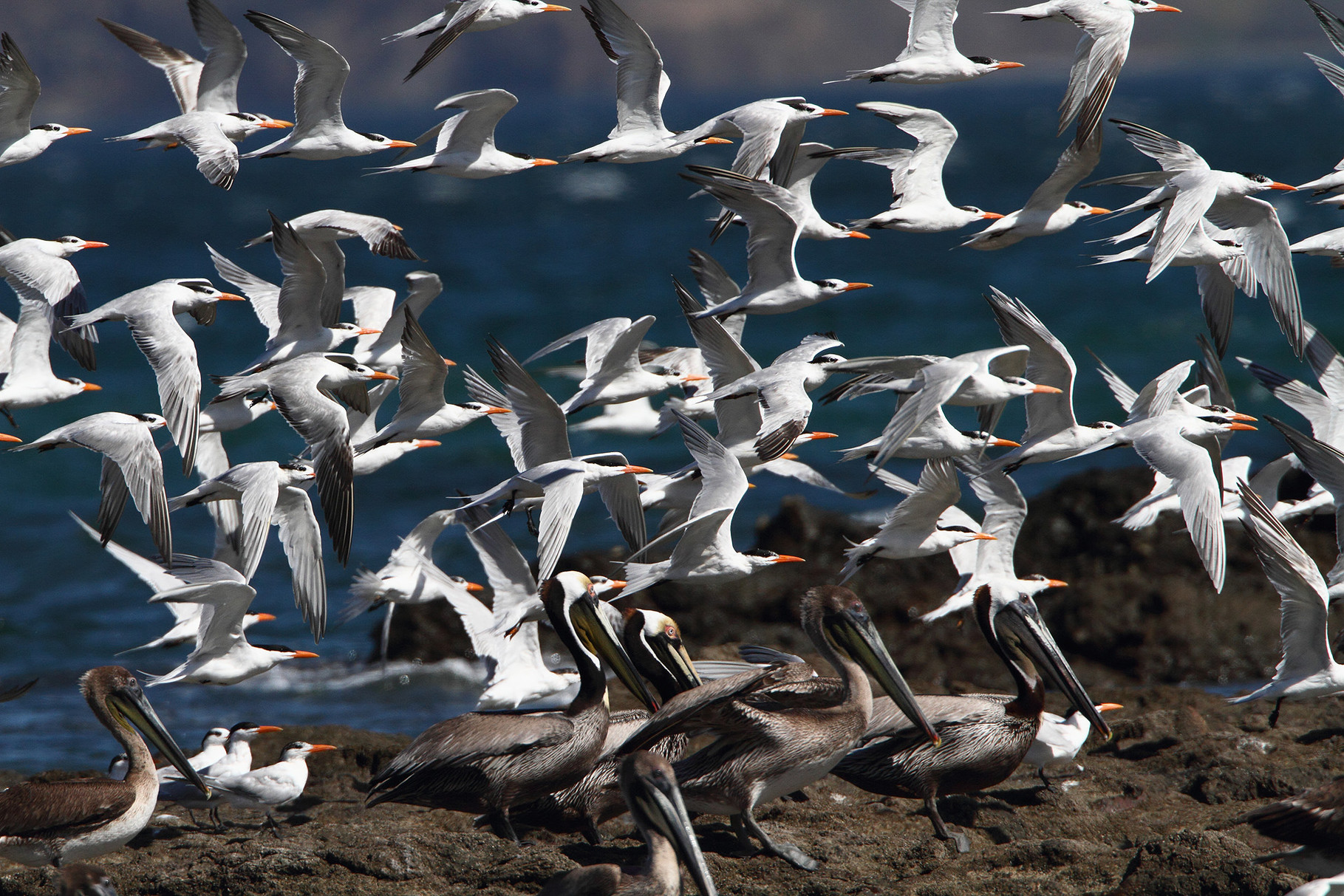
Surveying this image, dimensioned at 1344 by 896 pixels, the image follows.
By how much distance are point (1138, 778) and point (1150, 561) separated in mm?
5427

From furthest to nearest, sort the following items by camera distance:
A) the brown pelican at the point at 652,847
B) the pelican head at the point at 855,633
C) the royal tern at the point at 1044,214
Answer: the royal tern at the point at 1044,214 < the pelican head at the point at 855,633 < the brown pelican at the point at 652,847

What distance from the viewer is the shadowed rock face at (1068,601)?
40.7 feet

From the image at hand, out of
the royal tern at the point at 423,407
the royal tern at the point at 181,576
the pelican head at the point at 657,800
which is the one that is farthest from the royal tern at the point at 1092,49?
the royal tern at the point at 181,576

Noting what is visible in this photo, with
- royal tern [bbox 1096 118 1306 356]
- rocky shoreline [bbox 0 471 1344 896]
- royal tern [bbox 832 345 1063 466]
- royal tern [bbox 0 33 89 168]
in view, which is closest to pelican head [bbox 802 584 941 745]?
rocky shoreline [bbox 0 471 1344 896]

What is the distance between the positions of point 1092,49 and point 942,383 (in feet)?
9.68

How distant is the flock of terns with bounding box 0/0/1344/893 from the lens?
25.5ft

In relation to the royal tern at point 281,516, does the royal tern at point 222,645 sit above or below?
below

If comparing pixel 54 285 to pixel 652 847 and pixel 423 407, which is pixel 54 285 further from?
pixel 652 847

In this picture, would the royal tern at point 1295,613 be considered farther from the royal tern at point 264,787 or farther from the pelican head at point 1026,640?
the royal tern at point 264,787

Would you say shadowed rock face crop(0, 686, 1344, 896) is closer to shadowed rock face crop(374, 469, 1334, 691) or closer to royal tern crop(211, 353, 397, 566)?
royal tern crop(211, 353, 397, 566)

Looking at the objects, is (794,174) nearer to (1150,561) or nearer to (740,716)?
(1150,561)

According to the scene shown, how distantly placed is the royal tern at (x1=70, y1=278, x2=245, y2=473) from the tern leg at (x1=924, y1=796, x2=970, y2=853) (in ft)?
17.0

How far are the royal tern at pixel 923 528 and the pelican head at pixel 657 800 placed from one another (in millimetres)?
4005

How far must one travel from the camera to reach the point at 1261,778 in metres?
8.22
